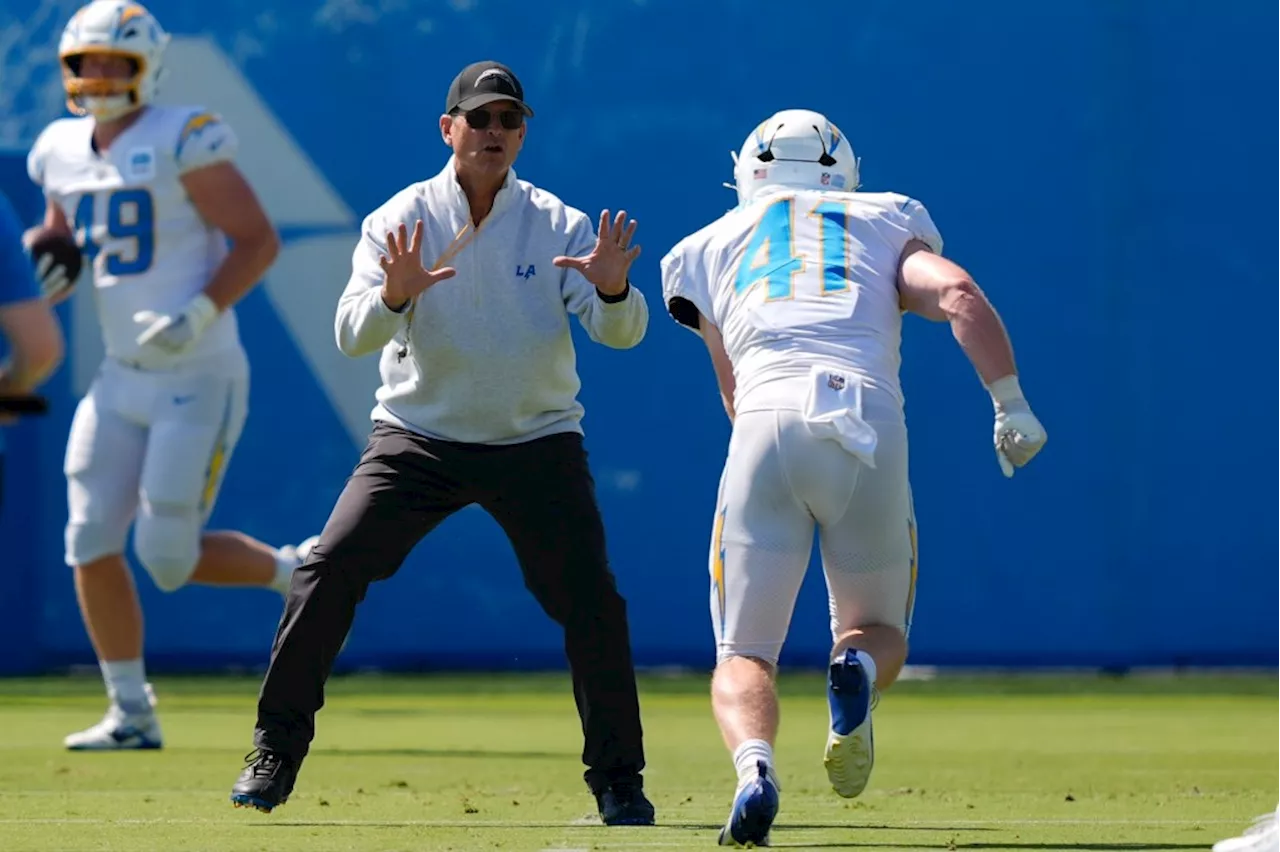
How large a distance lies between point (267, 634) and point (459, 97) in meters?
5.37

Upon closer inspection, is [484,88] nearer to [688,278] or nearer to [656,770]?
[688,278]

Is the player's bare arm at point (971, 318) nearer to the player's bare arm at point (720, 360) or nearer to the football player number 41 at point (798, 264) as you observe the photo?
the football player number 41 at point (798, 264)

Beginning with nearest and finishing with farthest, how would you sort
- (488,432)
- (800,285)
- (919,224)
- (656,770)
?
1. (800,285)
2. (919,224)
3. (488,432)
4. (656,770)

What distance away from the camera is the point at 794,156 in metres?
5.35

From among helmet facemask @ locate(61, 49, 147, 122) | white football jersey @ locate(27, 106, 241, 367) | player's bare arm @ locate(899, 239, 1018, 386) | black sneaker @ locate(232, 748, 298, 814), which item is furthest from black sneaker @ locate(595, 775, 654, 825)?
helmet facemask @ locate(61, 49, 147, 122)

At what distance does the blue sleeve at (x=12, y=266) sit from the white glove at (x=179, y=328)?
3893 mm

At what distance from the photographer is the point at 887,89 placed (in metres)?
10.2

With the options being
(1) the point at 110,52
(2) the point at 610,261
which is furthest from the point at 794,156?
(1) the point at 110,52

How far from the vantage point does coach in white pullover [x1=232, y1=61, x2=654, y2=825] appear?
5.45 meters

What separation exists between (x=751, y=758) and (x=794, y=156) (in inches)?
55.8

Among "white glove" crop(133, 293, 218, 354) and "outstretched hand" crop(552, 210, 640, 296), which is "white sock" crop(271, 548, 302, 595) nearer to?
"white glove" crop(133, 293, 218, 354)

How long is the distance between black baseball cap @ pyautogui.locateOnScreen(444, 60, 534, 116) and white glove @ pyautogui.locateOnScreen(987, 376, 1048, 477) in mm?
1328

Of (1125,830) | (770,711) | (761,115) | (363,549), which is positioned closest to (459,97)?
(363,549)

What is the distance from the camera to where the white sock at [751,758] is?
459 centimetres
